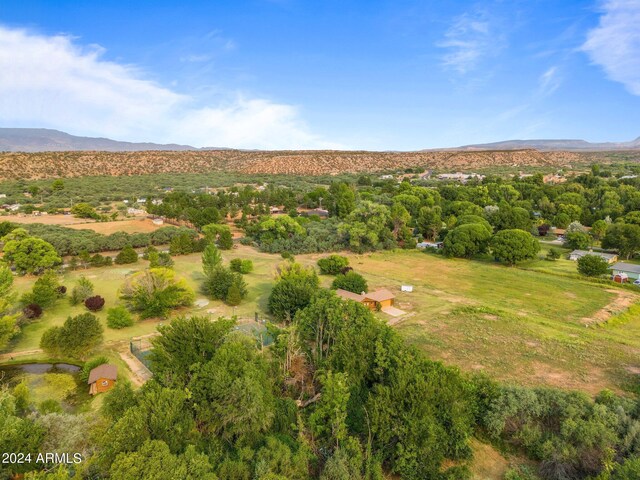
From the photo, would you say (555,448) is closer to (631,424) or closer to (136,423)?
(631,424)

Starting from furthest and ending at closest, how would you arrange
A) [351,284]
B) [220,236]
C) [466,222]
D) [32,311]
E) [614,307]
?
[466,222] < [220,236] < [351,284] < [614,307] < [32,311]

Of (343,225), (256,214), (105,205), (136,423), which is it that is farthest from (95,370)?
(105,205)

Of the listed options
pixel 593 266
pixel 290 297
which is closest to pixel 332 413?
pixel 290 297

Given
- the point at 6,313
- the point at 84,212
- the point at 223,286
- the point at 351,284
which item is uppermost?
the point at 84,212

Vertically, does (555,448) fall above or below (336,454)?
below

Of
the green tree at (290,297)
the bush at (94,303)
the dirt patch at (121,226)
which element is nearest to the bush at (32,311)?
the bush at (94,303)

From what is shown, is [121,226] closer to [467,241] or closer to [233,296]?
[233,296]

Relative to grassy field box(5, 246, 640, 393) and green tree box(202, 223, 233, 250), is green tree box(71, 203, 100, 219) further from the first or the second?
grassy field box(5, 246, 640, 393)
